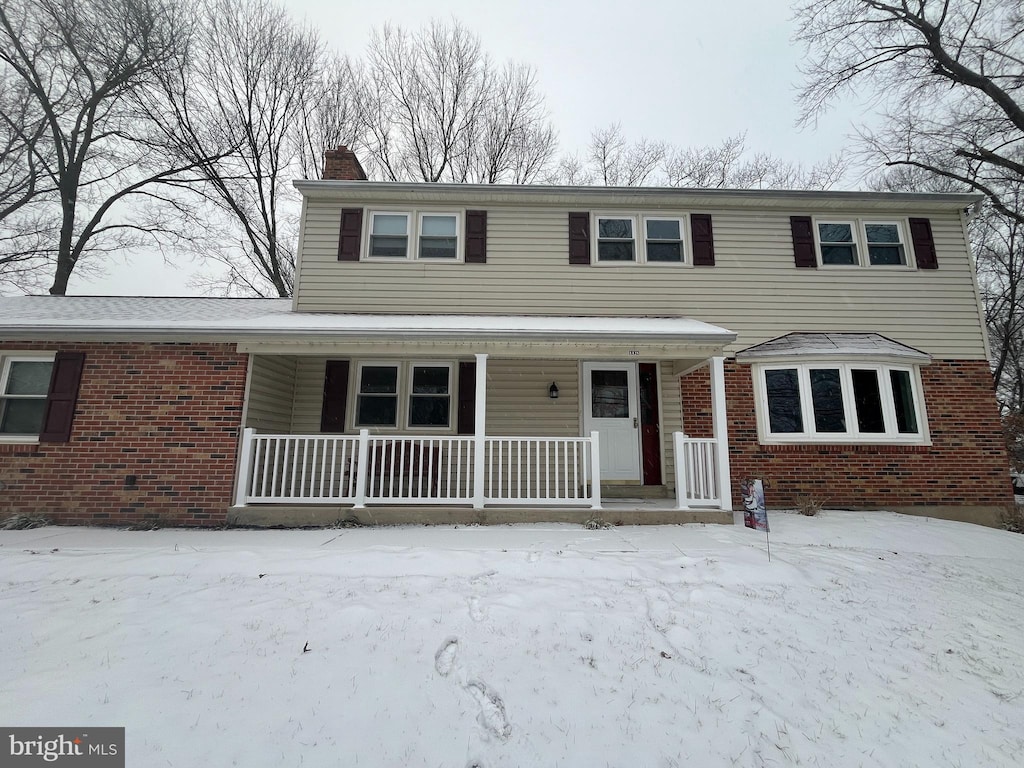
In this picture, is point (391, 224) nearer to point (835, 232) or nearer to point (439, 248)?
point (439, 248)

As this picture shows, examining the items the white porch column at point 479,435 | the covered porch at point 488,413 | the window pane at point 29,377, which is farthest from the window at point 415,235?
the window pane at point 29,377

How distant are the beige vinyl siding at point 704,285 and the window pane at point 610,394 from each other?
1.12 meters

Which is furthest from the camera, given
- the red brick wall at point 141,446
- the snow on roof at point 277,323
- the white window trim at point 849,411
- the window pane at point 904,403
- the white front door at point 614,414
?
the white front door at point 614,414

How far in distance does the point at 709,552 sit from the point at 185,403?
22.2 feet

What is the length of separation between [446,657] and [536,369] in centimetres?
569

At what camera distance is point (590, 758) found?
1.99 meters

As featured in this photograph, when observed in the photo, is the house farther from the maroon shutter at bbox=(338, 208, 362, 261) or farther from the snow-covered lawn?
the snow-covered lawn

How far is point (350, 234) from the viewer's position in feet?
26.9

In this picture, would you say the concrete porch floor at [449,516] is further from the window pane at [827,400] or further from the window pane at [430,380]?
the window pane at [827,400]

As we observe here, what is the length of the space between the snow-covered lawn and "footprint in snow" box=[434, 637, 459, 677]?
0.7 inches

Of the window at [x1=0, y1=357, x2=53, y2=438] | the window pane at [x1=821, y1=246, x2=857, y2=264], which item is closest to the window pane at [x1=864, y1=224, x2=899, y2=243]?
the window pane at [x1=821, y1=246, x2=857, y2=264]

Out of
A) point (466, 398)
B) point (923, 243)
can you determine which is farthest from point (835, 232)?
point (466, 398)

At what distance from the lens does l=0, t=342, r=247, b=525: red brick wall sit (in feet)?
19.5

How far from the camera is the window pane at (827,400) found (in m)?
7.33
